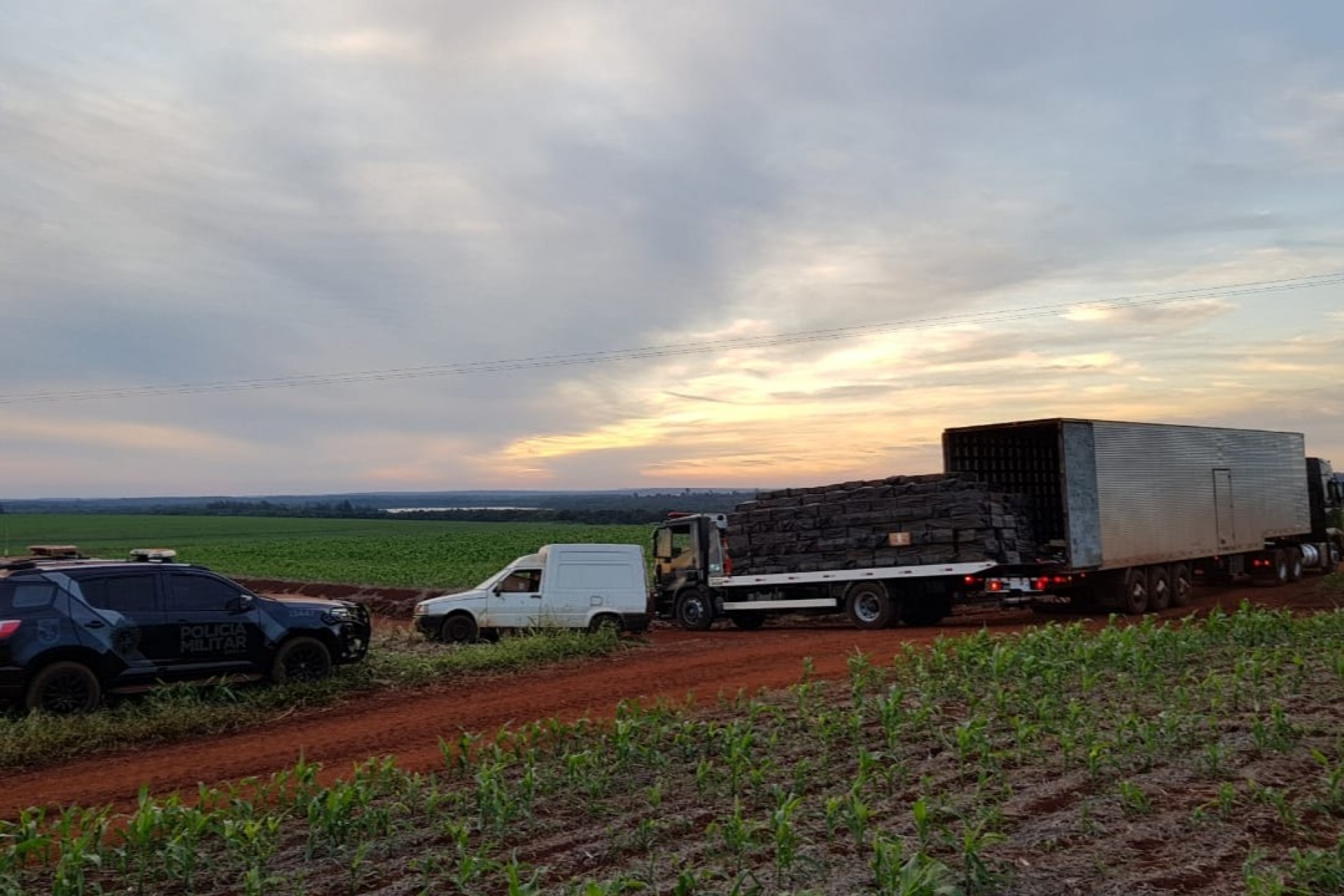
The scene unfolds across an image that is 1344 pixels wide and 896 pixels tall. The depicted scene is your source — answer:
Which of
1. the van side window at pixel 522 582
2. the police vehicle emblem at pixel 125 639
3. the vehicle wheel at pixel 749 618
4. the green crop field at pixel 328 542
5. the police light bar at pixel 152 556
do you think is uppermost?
the police light bar at pixel 152 556

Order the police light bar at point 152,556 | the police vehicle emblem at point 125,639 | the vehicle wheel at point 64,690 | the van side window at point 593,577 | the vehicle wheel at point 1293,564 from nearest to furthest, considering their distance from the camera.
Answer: the vehicle wheel at point 64,690 → the police vehicle emblem at point 125,639 → the police light bar at point 152,556 → the van side window at point 593,577 → the vehicle wheel at point 1293,564

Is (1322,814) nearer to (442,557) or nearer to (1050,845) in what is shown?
(1050,845)

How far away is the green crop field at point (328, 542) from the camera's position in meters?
42.6

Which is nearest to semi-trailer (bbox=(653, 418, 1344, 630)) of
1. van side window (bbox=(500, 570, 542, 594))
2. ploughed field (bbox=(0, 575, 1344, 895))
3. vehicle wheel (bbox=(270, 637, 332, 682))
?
van side window (bbox=(500, 570, 542, 594))

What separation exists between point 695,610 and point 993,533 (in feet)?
23.0

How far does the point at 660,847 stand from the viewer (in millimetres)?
6285

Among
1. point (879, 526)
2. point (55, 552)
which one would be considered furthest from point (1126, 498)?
point (55, 552)

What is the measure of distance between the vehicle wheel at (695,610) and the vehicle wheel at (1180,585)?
32.1 feet

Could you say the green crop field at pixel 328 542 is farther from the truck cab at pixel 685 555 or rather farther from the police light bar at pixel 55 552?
the police light bar at pixel 55 552

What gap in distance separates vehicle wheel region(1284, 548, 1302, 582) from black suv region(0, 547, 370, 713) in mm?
24769

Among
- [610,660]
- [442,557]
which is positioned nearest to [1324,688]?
[610,660]

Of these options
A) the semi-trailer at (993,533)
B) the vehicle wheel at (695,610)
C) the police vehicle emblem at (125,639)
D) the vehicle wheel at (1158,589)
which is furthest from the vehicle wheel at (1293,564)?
the police vehicle emblem at (125,639)

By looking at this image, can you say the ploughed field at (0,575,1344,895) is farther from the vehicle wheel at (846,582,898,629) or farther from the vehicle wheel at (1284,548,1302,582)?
the vehicle wheel at (1284,548,1302,582)

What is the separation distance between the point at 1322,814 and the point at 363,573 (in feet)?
125
